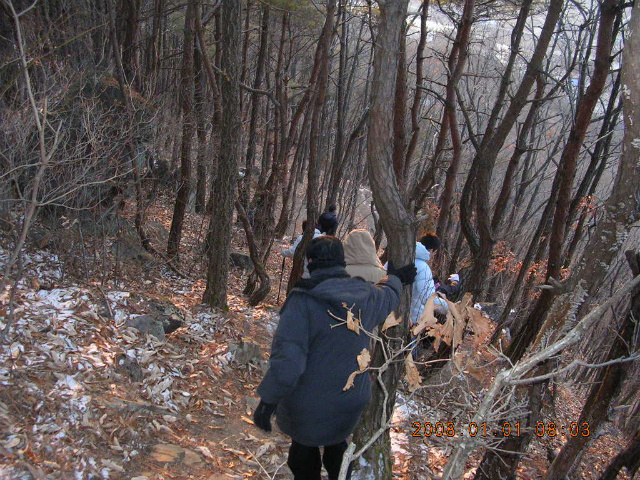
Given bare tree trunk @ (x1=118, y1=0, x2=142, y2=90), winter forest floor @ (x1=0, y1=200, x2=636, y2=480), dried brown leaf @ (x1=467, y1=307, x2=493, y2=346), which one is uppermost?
bare tree trunk @ (x1=118, y1=0, x2=142, y2=90)

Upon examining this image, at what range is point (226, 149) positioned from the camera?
590 cm

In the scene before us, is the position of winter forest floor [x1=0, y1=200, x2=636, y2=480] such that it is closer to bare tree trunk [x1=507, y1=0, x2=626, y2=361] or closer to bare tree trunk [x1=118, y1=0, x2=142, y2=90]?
bare tree trunk [x1=507, y1=0, x2=626, y2=361]

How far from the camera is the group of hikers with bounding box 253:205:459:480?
2.50 m

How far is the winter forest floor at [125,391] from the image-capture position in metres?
3.42

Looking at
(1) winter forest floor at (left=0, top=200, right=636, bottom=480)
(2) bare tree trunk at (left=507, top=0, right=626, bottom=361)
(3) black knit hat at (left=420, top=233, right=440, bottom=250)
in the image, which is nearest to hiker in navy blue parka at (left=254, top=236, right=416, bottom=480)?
(1) winter forest floor at (left=0, top=200, right=636, bottom=480)

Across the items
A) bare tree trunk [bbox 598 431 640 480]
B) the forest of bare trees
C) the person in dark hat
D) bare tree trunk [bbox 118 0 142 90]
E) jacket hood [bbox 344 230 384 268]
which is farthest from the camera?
bare tree trunk [bbox 118 0 142 90]

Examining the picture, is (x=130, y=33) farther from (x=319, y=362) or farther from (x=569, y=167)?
(x=319, y=362)

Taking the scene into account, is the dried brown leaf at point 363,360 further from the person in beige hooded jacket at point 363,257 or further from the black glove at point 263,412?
the person in beige hooded jacket at point 363,257

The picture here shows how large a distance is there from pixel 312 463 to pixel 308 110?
8734mm

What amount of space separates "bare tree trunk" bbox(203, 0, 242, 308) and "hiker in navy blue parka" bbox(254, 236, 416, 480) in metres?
3.42

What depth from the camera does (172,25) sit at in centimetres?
1614

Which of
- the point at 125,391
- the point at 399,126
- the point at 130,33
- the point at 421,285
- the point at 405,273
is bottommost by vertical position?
the point at 125,391

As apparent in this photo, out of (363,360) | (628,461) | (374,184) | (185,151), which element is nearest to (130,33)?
(185,151)

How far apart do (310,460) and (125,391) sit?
217cm
